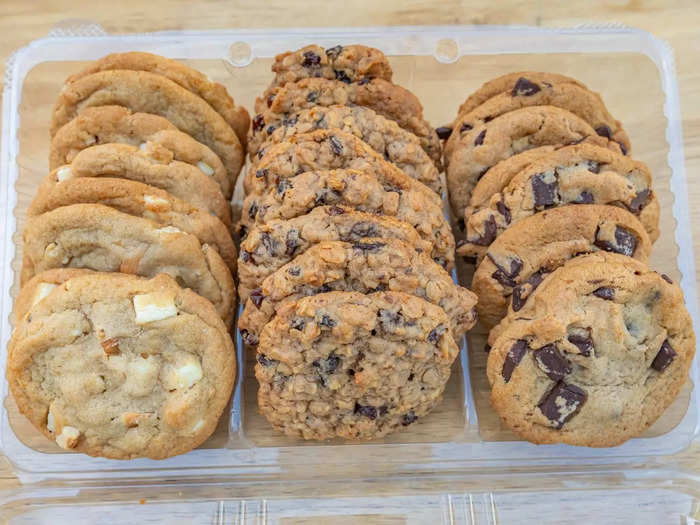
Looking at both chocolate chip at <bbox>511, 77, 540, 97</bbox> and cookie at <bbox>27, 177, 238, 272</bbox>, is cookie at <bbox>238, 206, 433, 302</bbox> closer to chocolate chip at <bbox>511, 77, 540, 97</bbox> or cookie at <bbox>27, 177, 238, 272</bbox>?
cookie at <bbox>27, 177, 238, 272</bbox>

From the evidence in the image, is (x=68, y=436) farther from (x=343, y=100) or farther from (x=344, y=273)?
(x=343, y=100)

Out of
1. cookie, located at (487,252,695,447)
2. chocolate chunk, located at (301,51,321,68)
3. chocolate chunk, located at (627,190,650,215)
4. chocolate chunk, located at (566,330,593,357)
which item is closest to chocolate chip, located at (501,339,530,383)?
cookie, located at (487,252,695,447)

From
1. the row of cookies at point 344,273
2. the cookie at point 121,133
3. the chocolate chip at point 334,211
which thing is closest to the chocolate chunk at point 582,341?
the row of cookies at point 344,273

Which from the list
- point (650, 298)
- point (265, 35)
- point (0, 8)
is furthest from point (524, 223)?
point (0, 8)

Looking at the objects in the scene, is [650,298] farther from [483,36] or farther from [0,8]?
[0,8]

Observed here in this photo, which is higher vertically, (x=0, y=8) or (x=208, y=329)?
(x=0, y=8)

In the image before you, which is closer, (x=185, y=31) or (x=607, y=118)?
(x=607, y=118)

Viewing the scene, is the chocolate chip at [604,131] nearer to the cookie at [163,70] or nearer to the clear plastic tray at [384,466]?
the clear plastic tray at [384,466]
